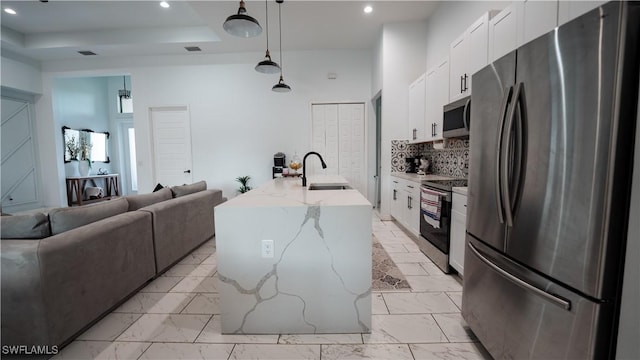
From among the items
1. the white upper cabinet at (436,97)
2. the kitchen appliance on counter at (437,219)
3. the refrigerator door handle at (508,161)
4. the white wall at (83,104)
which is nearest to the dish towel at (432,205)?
the kitchen appliance on counter at (437,219)

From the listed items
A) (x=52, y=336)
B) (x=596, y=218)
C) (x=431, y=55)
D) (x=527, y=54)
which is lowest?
(x=52, y=336)

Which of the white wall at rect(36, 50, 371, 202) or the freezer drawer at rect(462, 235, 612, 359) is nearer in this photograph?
the freezer drawer at rect(462, 235, 612, 359)

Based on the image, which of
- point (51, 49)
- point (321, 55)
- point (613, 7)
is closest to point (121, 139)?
point (51, 49)

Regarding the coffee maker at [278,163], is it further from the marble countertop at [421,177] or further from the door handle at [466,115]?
the door handle at [466,115]

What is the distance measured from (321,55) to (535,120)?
5.10 meters

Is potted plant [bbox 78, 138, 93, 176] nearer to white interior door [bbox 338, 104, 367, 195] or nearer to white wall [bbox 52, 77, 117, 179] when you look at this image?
white wall [bbox 52, 77, 117, 179]

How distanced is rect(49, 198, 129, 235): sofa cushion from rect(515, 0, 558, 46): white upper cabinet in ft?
11.2

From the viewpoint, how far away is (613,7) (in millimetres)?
900

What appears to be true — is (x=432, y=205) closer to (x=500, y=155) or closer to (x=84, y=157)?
(x=500, y=155)

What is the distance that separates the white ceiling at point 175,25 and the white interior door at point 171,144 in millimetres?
1277

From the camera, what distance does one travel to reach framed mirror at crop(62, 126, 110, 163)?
6.27 m

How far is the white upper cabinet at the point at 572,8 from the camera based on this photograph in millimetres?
1375

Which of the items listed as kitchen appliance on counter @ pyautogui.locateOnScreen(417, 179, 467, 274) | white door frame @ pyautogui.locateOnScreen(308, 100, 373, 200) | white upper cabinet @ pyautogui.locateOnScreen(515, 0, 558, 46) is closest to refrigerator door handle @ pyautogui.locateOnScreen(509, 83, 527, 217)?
white upper cabinet @ pyautogui.locateOnScreen(515, 0, 558, 46)

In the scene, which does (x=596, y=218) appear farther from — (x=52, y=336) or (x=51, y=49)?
(x=51, y=49)
